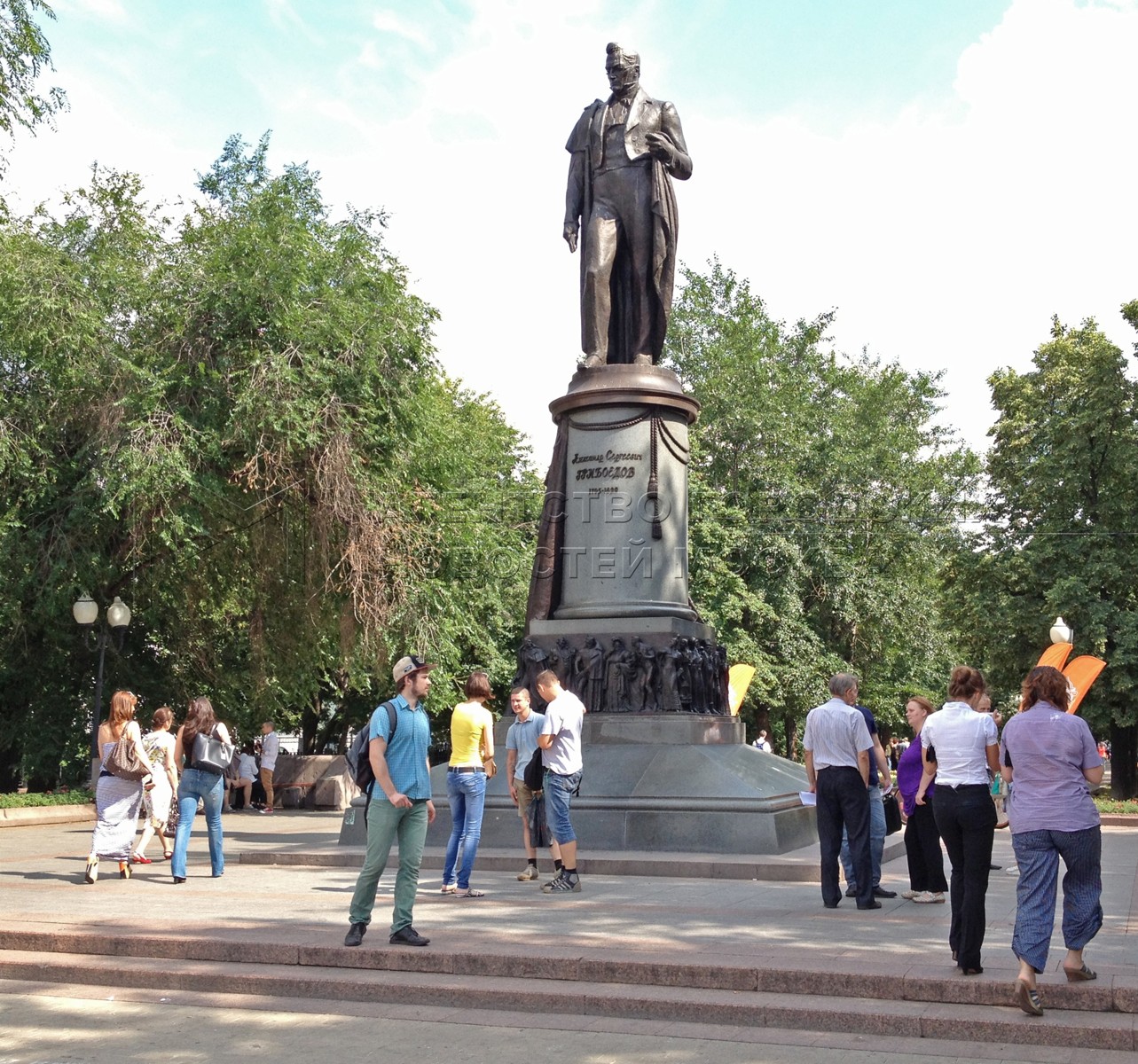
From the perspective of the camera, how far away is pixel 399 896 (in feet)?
25.1

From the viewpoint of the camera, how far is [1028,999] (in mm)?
5961

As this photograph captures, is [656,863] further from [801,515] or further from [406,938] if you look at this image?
[801,515]

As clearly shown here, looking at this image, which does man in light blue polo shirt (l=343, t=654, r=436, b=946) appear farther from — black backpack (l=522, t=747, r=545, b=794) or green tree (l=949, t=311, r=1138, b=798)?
green tree (l=949, t=311, r=1138, b=798)

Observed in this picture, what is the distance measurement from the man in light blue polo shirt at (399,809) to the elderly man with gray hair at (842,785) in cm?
276

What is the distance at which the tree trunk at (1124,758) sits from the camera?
32.2 meters

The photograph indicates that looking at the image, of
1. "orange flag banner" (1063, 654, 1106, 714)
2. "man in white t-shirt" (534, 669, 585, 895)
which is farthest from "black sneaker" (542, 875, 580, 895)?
"orange flag banner" (1063, 654, 1106, 714)

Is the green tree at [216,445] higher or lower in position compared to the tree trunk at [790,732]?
higher

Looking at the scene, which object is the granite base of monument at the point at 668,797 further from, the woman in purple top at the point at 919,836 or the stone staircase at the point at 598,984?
the stone staircase at the point at 598,984

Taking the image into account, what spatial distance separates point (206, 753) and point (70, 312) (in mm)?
12072

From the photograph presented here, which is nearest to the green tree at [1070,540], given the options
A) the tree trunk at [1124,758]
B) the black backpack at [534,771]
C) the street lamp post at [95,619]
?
the tree trunk at [1124,758]

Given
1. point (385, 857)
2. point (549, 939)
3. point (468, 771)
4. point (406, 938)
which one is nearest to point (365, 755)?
point (385, 857)

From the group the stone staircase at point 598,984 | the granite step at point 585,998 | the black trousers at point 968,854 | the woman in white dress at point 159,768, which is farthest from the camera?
the woman in white dress at point 159,768

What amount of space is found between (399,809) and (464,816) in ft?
8.50

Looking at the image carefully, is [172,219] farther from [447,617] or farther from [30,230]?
[447,617]
